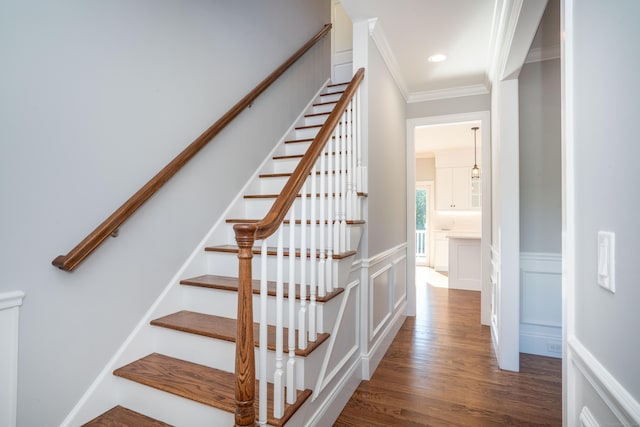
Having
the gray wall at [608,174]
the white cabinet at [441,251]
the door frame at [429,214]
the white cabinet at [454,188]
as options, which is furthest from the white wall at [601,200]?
the door frame at [429,214]

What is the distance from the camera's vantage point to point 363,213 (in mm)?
2432

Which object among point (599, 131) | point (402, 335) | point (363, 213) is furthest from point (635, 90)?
point (402, 335)

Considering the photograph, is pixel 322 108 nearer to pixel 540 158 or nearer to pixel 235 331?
pixel 540 158

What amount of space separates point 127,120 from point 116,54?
12.9 inches

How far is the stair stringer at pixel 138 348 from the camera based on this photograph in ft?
4.99

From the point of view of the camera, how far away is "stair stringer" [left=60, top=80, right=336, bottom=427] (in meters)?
1.52

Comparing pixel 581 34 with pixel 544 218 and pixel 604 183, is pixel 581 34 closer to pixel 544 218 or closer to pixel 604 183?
pixel 604 183

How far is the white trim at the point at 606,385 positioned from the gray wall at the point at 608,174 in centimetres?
1

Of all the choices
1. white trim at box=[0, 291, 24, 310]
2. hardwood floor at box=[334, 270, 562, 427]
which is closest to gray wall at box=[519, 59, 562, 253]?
hardwood floor at box=[334, 270, 562, 427]

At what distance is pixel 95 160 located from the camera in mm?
1603

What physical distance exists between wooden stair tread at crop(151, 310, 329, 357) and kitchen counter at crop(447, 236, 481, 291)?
4331 millimetres

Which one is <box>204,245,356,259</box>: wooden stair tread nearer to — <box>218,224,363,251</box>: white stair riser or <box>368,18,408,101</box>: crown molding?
<box>218,224,363,251</box>: white stair riser

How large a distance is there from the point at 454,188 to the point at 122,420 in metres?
7.01

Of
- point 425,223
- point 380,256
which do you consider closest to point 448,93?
point 380,256
